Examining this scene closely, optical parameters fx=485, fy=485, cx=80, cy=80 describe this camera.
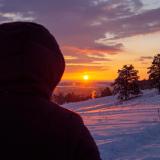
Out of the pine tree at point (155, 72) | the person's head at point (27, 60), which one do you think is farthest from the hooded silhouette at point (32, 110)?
the pine tree at point (155, 72)

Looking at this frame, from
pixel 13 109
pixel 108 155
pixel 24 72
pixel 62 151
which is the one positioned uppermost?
pixel 24 72

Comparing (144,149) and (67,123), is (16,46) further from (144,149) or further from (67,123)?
(144,149)

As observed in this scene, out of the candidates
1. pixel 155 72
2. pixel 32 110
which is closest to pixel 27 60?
pixel 32 110

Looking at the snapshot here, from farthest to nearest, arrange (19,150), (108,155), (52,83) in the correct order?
(108,155) → (52,83) → (19,150)

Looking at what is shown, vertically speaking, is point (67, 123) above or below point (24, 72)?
below

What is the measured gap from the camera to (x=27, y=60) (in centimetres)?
228

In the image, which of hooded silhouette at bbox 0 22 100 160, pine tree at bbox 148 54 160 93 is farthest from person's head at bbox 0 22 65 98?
pine tree at bbox 148 54 160 93

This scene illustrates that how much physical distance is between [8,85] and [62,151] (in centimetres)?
40

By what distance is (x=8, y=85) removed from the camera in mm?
2277

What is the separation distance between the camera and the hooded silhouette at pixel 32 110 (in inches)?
86.0

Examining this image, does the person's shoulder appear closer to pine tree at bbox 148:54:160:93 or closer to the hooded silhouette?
the hooded silhouette

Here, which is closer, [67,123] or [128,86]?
[67,123]

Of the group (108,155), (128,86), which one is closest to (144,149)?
(108,155)

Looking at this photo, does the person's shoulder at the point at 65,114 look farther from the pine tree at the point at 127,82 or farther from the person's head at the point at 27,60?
the pine tree at the point at 127,82
